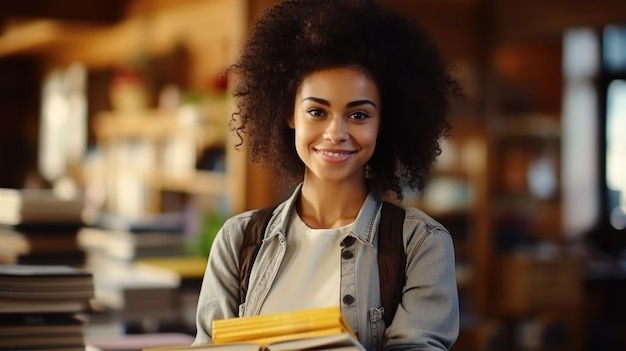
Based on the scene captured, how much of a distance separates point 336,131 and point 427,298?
0.28 metres

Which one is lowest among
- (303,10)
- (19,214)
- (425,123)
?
(19,214)

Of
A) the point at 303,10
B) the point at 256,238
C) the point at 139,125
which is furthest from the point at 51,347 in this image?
the point at 139,125

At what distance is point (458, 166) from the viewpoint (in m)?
5.73

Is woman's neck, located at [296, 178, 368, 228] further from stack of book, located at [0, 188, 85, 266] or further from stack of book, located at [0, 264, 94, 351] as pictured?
stack of book, located at [0, 188, 85, 266]

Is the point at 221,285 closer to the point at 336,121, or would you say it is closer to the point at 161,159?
the point at 336,121

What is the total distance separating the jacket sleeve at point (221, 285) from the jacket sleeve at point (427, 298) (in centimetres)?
25

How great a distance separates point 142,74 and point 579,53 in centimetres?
424

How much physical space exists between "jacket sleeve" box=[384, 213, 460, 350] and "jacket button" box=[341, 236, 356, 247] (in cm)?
8

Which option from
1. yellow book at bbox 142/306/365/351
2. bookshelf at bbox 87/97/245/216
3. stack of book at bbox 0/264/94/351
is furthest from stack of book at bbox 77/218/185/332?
yellow book at bbox 142/306/365/351

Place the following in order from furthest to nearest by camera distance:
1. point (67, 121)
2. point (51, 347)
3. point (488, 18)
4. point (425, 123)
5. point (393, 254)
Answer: point (67, 121), point (488, 18), point (51, 347), point (425, 123), point (393, 254)

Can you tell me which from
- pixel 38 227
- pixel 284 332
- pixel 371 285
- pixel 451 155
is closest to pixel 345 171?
pixel 371 285

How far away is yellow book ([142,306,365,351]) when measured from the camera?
1.24 meters

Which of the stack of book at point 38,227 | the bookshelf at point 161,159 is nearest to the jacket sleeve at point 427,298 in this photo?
the stack of book at point 38,227

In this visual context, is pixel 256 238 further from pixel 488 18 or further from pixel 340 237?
pixel 488 18
